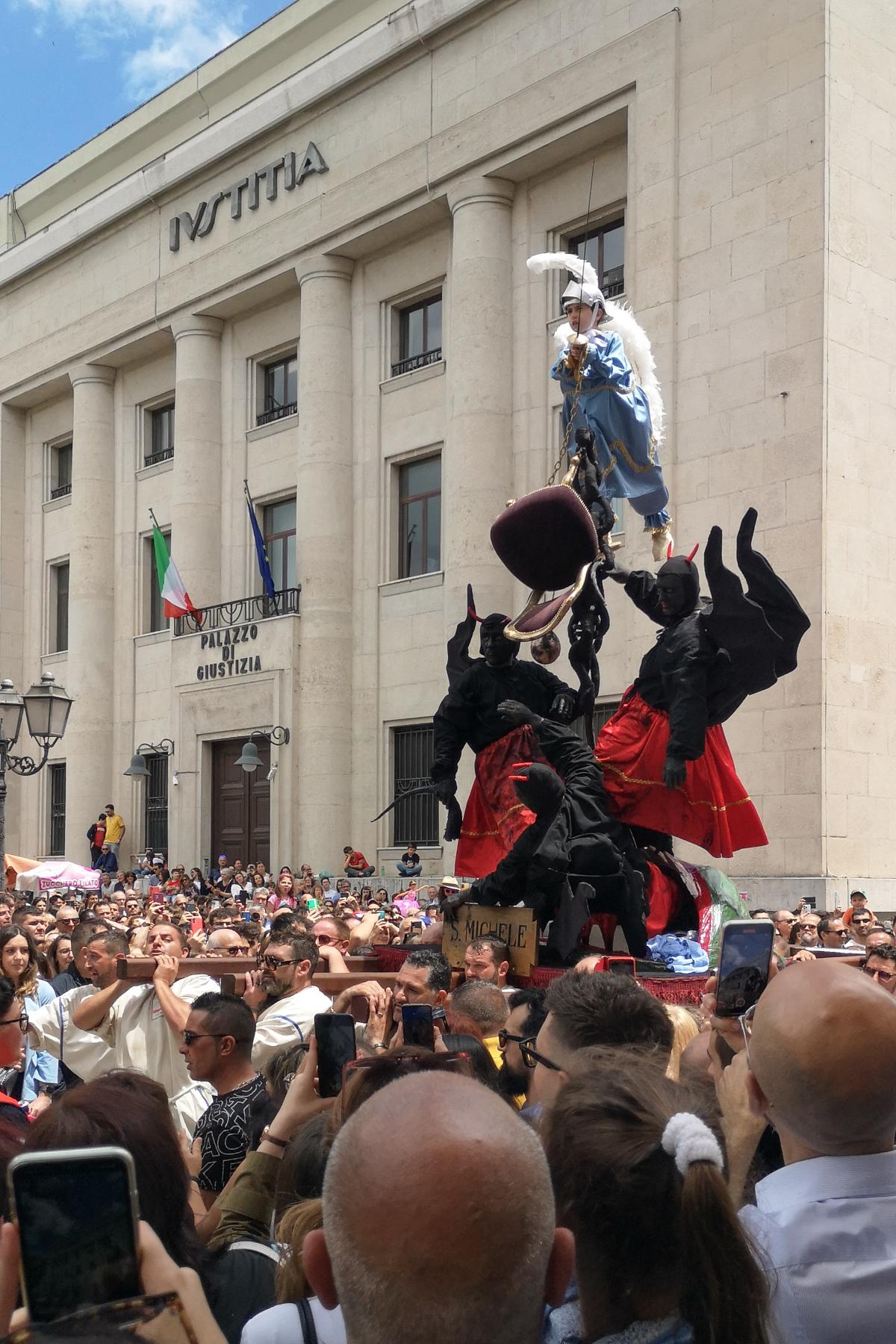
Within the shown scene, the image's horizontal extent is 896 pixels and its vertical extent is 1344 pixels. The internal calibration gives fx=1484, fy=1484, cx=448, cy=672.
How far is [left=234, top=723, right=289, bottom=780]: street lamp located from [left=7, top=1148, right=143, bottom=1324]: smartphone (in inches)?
979

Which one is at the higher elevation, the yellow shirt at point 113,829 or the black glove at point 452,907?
the black glove at point 452,907

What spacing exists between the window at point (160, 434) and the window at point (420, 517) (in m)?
7.58

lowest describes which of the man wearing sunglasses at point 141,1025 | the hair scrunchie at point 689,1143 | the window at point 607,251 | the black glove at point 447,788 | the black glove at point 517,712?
the man wearing sunglasses at point 141,1025

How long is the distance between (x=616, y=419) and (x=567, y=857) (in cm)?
381

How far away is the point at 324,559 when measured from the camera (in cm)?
2683

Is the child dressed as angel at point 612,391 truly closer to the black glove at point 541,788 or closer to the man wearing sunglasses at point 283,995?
the black glove at point 541,788

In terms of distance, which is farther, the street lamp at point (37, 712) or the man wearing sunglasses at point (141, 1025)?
the street lamp at point (37, 712)

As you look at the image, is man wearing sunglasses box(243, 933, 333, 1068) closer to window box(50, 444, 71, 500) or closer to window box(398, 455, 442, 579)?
window box(398, 455, 442, 579)

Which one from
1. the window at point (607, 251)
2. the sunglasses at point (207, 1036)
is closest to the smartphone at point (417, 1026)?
the sunglasses at point (207, 1036)

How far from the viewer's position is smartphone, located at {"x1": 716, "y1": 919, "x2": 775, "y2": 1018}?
3723 mm

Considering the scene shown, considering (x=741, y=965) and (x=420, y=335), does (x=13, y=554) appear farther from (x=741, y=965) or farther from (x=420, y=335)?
(x=741, y=965)

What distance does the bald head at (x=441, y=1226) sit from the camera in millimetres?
1659

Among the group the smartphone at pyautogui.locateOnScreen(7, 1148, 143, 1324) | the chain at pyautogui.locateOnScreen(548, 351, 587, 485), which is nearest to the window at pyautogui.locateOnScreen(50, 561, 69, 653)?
the chain at pyautogui.locateOnScreen(548, 351, 587, 485)

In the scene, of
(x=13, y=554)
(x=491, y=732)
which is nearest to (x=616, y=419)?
(x=491, y=732)
